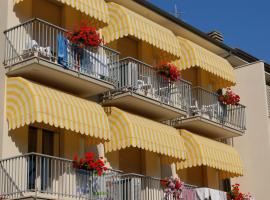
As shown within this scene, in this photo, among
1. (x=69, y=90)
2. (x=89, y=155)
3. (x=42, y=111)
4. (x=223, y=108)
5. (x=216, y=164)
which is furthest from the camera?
(x=223, y=108)

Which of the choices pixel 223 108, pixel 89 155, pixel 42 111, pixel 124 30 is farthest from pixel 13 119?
pixel 223 108

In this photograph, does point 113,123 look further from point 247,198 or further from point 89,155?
point 247,198

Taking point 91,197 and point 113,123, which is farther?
point 113,123

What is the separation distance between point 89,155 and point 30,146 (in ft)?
6.53

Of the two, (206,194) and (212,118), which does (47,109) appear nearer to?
(206,194)

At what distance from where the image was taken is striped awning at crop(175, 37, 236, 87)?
1139 inches

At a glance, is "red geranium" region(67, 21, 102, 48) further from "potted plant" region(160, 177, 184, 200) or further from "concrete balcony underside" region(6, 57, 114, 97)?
"potted plant" region(160, 177, 184, 200)

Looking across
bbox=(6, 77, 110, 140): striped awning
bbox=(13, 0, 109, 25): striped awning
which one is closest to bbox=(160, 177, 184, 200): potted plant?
bbox=(6, 77, 110, 140): striped awning

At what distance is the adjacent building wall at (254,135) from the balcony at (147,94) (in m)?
5.25

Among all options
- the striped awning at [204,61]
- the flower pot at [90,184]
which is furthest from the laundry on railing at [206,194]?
the flower pot at [90,184]

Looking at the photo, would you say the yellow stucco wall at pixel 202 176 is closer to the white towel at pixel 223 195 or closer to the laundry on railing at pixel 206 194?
the white towel at pixel 223 195

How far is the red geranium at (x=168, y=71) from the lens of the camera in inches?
1050

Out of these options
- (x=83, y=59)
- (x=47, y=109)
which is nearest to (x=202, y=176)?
(x=83, y=59)

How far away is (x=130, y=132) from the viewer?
78.0 feet
